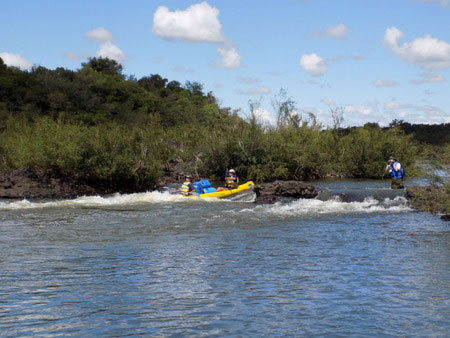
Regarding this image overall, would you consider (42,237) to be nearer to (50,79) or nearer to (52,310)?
(52,310)

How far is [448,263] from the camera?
11.6 meters

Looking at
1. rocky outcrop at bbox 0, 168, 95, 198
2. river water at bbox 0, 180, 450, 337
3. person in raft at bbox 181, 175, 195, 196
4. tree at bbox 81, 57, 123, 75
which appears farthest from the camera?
tree at bbox 81, 57, 123, 75

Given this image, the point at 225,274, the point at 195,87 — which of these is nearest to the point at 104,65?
the point at 195,87

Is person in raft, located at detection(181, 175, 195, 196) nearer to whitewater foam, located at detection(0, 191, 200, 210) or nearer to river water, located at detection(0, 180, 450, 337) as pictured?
whitewater foam, located at detection(0, 191, 200, 210)

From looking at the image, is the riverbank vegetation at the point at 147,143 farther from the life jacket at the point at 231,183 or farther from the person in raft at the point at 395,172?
the life jacket at the point at 231,183

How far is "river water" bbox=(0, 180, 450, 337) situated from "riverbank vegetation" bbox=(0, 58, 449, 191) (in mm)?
9041

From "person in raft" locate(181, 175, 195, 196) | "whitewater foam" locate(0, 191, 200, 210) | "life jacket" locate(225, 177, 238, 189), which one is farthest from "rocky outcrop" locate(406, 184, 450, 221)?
"person in raft" locate(181, 175, 195, 196)

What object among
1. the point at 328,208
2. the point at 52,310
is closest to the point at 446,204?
the point at 328,208

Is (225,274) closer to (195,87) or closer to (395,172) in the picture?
(395,172)

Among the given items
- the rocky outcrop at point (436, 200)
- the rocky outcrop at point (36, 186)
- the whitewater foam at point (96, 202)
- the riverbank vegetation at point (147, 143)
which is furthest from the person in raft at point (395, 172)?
the rocky outcrop at point (36, 186)

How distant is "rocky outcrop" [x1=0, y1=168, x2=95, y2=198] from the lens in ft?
85.7

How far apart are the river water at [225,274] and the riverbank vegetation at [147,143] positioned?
904 cm

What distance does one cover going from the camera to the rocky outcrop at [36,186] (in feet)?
85.7

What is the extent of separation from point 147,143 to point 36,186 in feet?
32.2
